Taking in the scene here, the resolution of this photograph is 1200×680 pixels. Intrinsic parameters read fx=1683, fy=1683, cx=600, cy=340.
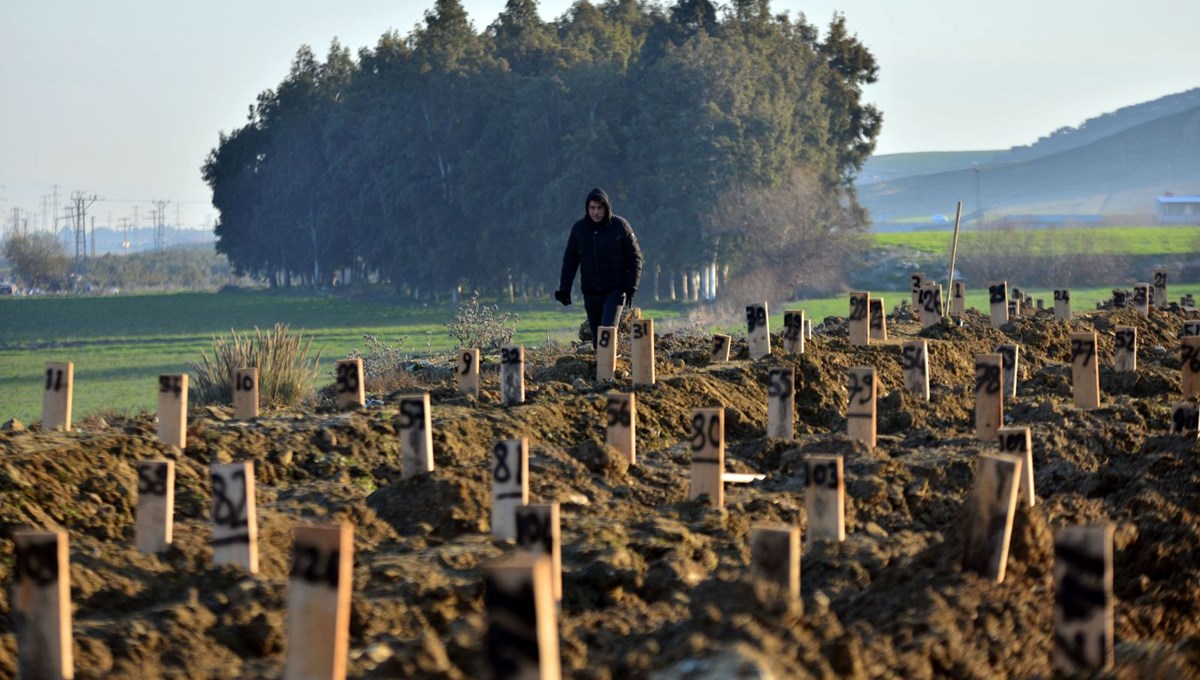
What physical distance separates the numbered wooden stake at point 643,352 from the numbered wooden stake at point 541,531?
21.6 ft

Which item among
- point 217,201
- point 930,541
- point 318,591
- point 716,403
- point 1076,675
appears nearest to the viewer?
point 318,591

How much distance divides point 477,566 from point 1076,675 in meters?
2.87

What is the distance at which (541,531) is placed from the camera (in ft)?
19.4

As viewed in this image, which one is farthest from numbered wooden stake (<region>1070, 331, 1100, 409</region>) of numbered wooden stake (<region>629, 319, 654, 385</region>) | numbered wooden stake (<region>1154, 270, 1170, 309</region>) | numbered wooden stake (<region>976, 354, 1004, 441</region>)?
numbered wooden stake (<region>1154, 270, 1170, 309</region>)

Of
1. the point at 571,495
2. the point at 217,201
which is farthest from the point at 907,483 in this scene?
the point at 217,201

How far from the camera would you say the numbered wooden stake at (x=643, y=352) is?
1262cm

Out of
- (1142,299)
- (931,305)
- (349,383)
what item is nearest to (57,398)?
(349,383)

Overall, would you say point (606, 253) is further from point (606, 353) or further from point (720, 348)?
point (606, 353)

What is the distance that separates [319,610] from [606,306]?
36.1ft

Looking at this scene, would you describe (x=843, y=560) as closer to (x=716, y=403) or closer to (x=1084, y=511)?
(x=1084, y=511)

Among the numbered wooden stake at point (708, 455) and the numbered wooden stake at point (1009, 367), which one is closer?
the numbered wooden stake at point (708, 455)

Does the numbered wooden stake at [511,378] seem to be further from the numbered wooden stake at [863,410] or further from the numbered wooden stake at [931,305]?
the numbered wooden stake at [931,305]

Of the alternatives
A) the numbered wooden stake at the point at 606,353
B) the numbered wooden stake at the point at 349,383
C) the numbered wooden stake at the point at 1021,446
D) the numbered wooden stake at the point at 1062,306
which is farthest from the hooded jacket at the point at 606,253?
the numbered wooden stake at the point at 1021,446

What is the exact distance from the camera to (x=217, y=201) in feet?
309
